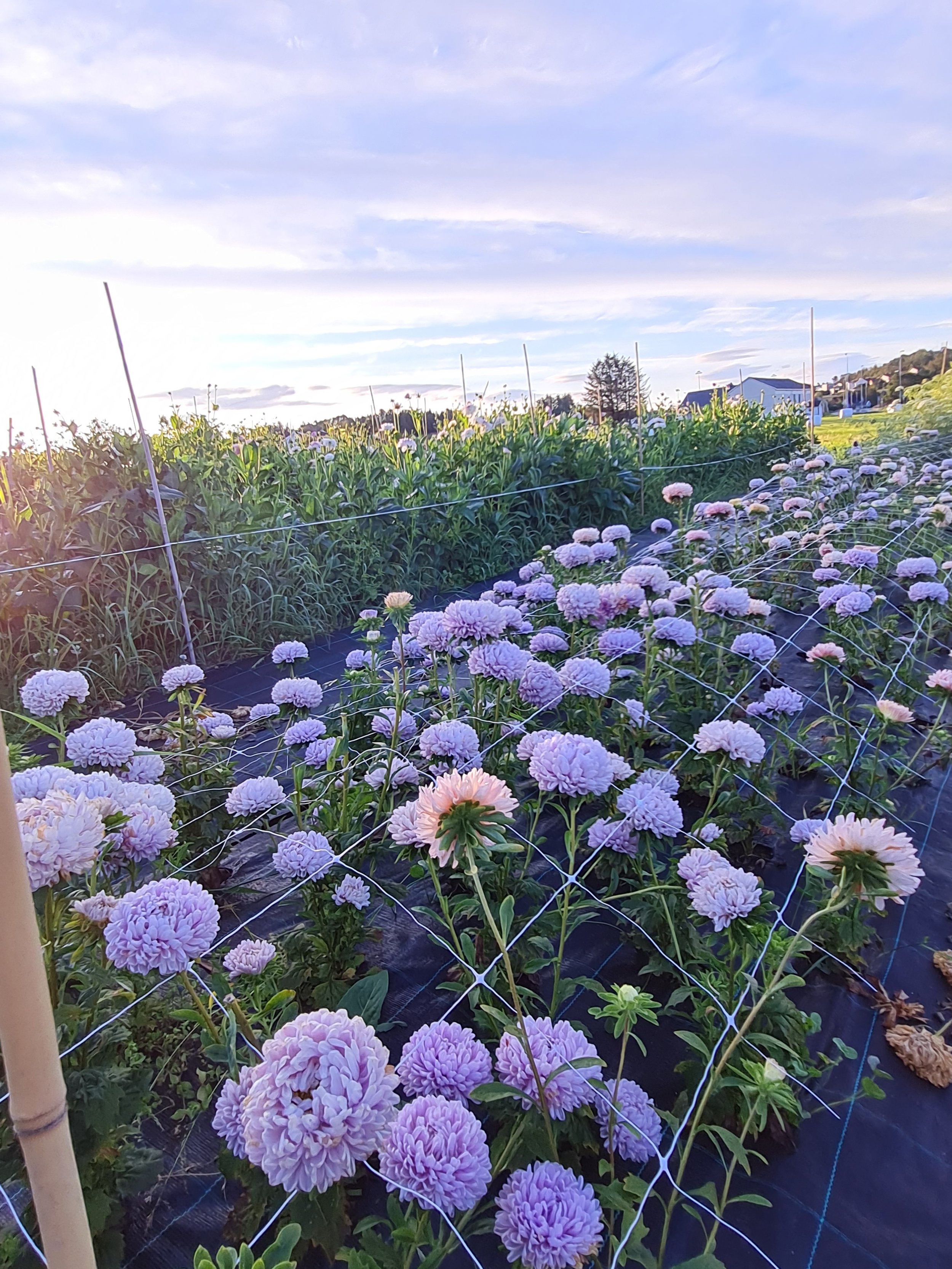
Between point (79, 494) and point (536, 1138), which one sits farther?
point (79, 494)

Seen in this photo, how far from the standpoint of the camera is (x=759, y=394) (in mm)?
14328

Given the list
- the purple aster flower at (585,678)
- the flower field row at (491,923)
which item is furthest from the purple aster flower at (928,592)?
the purple aster flower at (585,678)

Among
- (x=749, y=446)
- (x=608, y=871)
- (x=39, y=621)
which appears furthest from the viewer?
(x=749, y=446)

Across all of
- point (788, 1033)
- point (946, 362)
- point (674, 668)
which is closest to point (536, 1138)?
point (788, 1033)

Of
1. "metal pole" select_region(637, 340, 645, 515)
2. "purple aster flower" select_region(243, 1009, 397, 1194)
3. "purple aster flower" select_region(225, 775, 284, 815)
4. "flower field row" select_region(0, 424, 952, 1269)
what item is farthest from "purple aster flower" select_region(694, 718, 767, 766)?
"metal pole" select_region(637, 340, 645, 515)

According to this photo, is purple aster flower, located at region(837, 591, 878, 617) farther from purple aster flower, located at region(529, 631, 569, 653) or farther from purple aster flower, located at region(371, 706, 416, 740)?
purple aster flower, located at region(371, 706, 416, 740)

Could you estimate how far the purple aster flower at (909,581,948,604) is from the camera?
2.16 meters

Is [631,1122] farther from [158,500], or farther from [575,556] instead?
[158,500]

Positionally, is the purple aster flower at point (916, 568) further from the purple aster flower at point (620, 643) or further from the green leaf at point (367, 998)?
the green leaf at point (367, 998)

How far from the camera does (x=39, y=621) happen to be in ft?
9.61

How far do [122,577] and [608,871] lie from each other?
2714 millimetres

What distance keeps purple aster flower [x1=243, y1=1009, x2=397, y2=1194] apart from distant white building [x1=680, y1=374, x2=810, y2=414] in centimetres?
1031

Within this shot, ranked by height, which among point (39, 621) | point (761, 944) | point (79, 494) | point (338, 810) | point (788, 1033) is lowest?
point (788, 1033)

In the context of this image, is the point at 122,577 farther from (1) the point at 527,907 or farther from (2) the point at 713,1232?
(2) the point at 713,1232
